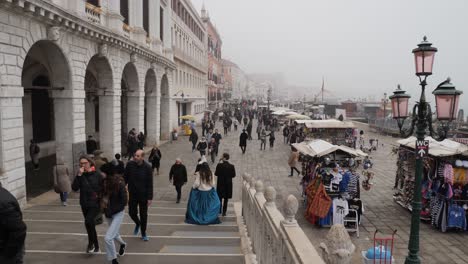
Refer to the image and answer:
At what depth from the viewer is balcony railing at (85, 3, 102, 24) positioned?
1504 centimetres

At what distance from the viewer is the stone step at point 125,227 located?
7.62m

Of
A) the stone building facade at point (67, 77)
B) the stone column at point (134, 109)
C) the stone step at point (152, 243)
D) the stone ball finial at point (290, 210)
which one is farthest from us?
the stone column at point (134, 109)

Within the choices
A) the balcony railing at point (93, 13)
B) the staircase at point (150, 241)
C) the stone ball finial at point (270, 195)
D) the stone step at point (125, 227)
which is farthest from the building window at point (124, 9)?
the stone ball finial at point (270, 195)

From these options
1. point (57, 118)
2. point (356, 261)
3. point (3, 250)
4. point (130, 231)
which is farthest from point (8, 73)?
point (356, 261)

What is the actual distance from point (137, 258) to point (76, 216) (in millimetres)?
3699

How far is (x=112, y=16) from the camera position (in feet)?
57.0

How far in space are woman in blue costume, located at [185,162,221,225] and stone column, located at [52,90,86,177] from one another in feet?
23.3

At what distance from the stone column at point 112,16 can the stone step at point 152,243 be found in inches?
483

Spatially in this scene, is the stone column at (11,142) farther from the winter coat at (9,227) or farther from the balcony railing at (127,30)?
the balcony railing at (127,30)

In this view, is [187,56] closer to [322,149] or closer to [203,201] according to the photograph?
[322,149]

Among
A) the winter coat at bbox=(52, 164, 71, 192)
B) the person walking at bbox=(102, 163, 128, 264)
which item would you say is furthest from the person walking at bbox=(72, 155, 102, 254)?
the winter coat at bbox=(52, 164, 71, 192)

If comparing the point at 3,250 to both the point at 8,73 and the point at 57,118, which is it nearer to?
the point at 8,73

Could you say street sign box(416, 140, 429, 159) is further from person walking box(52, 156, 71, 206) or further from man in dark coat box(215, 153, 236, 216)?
person walking box(52, 156, 71, 206)

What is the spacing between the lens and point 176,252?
6.39 metres
